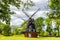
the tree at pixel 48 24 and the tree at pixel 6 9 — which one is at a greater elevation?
the tree at pixel 6 9

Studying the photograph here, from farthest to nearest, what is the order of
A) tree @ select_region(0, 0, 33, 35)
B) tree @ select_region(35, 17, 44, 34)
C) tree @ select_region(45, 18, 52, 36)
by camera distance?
1. tree @ select_region(35, 17, 44, 34)
2. tree @ select_region(45, 18, 52, 36)
3. tree @ select_region(0, 0, 33, 35)

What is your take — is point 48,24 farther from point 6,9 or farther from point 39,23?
point 6,9

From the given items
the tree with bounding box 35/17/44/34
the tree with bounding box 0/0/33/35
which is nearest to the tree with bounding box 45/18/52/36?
the tree with bounding box 35/17/44/34

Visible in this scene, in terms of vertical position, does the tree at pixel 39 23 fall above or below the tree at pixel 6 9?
below

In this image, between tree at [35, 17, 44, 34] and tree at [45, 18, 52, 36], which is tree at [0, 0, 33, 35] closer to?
tree at [45, 18, 52, 36]

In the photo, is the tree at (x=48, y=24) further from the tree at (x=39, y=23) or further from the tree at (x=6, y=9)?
the tree at (x=6, y=9)

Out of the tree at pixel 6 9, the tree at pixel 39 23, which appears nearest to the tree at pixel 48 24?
the tree at pixel 39 23

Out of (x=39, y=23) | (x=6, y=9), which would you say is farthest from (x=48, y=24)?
(x=6, y=9)

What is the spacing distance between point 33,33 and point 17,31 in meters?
17.7

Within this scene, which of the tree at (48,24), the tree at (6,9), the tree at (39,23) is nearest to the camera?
the tree at (6,9)

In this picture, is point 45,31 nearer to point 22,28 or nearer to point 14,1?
point 22,28

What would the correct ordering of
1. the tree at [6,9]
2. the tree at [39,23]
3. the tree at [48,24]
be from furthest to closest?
the tree at [39,23], the tree at [48,24], the tree at [6,9]

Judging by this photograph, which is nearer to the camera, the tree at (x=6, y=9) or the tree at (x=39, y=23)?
the tree at (x=6, y=9)

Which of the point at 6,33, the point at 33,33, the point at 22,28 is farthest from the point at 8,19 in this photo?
the point at 22,28
